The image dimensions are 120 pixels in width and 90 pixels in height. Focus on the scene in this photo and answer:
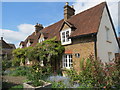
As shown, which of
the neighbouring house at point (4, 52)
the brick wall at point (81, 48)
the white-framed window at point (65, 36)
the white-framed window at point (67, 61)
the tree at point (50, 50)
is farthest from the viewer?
the white-framed window at point (65, 36)

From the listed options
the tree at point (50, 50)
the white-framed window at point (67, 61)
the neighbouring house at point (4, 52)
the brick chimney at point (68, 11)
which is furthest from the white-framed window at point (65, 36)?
the neighbouring house at point (4, 52)

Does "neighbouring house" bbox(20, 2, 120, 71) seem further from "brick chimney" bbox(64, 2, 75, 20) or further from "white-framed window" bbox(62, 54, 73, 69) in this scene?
"brick chimney" bbox(64, 2, 75, 20)

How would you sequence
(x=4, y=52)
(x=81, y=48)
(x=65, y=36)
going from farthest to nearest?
(x=4, y=52), (x=65, y=36), (x=81, y=48)

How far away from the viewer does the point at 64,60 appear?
36.9 feet

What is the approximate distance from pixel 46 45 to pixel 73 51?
132 inches

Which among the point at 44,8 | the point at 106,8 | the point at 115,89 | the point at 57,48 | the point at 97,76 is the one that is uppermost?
the point at 106,8

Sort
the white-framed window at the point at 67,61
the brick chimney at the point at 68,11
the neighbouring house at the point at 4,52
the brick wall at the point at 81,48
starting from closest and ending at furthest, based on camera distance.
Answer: the neighbouring house at the point at 4,52 < the brick wall at the point at 81,48 < the white-framed window at the point at 67,61 < the brick chimney at the point at 68,11

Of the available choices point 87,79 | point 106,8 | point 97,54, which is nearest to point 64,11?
point 106,8

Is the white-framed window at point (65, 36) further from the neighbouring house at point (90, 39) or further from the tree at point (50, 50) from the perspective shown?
the tree at point (50, 50)

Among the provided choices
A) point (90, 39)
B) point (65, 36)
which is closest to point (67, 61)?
point (65, 36)

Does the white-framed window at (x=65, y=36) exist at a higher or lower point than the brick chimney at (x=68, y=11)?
lower

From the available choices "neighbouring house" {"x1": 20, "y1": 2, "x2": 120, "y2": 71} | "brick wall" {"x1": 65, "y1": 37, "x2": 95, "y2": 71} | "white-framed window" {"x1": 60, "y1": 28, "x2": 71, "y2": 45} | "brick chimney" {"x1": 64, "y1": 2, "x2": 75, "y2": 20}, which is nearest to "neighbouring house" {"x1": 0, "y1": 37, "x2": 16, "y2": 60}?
"neighbouring house" {"x1": 20, "y1": 2, "x2": 120, "y2": 71}

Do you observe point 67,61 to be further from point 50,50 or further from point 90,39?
point 90,39

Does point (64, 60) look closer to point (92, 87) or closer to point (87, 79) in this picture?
point (87, 79)
